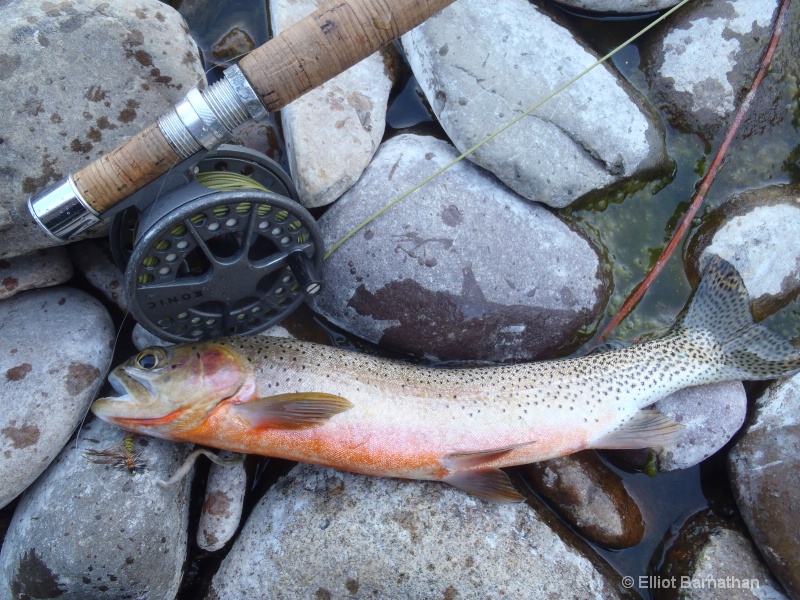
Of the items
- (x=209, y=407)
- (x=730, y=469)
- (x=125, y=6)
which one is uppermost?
(x=125, y=6)

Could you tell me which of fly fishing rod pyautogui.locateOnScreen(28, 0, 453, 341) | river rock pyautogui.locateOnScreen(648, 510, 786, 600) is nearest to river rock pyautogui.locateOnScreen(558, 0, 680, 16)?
fly fishing rod pyautogui.locateOnScreen(28, 0, 453, 341)

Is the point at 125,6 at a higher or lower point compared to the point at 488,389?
higher

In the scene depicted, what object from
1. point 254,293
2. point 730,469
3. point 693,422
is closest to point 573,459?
point 693,422

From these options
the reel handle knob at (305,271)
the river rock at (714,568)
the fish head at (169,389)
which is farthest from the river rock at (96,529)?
the river rock at (714,568)

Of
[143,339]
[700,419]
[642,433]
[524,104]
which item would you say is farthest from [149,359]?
[700,419]

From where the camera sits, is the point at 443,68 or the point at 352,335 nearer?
the point at 443,68

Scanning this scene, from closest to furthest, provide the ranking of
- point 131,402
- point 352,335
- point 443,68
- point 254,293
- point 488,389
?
point 131,402 < point 254,293 < point 488,389 < point 443,68 < point 352,335

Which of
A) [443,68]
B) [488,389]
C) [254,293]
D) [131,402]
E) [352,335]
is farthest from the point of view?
[352,335]

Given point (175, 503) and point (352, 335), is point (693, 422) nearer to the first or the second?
point (352, 335)
